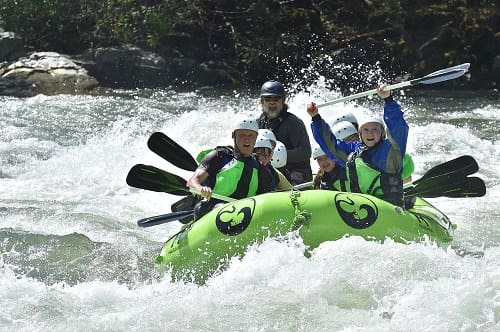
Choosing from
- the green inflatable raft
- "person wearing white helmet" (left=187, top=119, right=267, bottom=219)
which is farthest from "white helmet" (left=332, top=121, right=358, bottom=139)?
the green inflatable raft

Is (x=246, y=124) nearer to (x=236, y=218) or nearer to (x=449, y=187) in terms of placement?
(x=236, y=218)

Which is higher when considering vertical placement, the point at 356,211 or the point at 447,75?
the point at 447,75

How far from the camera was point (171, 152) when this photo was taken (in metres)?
6.85

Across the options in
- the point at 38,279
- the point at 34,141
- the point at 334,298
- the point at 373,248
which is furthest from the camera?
the point at 34,141

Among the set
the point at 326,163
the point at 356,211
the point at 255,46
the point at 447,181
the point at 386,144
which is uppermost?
the point at 255,46

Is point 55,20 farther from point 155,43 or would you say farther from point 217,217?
point 217,217

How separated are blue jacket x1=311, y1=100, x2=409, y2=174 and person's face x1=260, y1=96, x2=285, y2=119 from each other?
3.54ft

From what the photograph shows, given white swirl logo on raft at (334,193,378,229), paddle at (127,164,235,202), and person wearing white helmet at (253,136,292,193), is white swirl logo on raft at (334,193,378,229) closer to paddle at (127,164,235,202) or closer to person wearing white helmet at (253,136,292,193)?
person wearing white helmet at (253,136,292,193)

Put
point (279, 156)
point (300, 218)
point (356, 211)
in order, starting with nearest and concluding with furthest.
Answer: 1. point (300, 218)
2. point (356, 211)
3. point (279, 156)

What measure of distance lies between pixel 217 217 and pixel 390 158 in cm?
129

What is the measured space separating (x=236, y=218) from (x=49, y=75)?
10.9m

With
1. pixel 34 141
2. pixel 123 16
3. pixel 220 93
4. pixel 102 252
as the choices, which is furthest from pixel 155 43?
pixel 102 252

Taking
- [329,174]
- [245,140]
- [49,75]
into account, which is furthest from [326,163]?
[49,75]

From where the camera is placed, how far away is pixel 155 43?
55.1 ft
